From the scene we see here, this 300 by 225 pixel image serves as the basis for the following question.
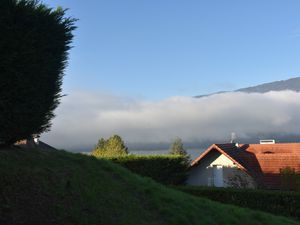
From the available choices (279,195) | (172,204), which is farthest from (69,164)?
(279,195)

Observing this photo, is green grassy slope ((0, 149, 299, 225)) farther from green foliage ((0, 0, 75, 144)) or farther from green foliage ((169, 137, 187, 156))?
green foliage ((169, 137, 187, 156))

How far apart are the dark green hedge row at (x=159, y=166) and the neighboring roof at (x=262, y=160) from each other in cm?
379

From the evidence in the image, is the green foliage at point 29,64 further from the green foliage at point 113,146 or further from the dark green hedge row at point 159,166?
the green foliage at point 113,146

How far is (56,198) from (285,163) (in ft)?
90.7

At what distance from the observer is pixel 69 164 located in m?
11.2

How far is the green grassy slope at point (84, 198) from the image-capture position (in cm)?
808

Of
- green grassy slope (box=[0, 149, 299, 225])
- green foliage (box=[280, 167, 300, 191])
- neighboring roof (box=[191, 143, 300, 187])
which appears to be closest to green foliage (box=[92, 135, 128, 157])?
neighboring roof (box=[191, 143, 300, 187])

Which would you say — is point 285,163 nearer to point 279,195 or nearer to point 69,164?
point 279,195

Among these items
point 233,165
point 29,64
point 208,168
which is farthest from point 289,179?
point 29,64

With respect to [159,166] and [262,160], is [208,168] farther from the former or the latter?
[159,166]

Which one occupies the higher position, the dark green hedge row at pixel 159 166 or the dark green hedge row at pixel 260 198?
the dark green hedge row at pixel 159 166

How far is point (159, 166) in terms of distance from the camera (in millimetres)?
29219

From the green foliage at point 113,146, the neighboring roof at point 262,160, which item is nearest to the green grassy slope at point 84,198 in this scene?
the neighboring roof at point 262,160

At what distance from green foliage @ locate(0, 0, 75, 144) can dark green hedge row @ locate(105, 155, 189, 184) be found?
17724 mm
